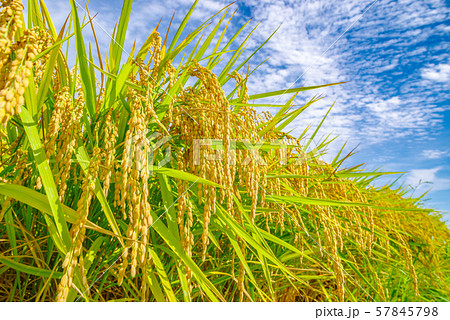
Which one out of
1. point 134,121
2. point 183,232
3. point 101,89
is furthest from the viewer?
point 101,89

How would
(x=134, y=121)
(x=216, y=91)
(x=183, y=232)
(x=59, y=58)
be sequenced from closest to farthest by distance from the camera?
1. (x=134, y=121)
2. (x=183, y=232)
3. (x=216, y=91)
4. (x=59, y=58)

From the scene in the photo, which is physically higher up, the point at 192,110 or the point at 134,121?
the point at 192,110

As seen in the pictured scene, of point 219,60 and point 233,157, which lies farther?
point 219,60

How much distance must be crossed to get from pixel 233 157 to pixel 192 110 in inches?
8.5

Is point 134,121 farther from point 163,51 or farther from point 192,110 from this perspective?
point 163,51

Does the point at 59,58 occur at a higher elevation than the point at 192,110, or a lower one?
higher

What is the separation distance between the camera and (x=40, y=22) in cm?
137

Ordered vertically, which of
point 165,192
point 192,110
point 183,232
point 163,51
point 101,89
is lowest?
point 183,232

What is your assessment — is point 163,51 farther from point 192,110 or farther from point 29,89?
point 29,89

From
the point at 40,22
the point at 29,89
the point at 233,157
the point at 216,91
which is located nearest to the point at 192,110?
the point at 216,91

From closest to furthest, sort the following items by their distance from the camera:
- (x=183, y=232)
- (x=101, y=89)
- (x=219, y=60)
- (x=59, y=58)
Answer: (x=183, y=232) → (x=59, y=58) → (x=101, y=89) → (x=219, y=60)

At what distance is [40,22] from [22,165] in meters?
0.67

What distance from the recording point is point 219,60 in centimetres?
168
